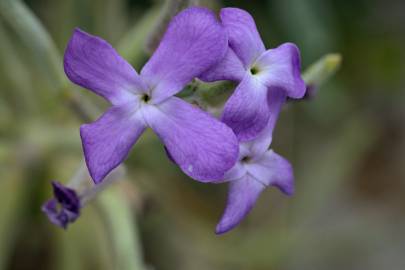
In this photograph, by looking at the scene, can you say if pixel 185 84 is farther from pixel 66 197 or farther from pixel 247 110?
pixel 66 197

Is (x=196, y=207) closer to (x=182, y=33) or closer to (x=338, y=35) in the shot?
(x=338, y=35)

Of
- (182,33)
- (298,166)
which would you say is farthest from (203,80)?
(298,166)

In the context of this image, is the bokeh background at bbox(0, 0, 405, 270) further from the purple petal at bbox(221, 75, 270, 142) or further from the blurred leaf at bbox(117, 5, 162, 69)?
the purple petal at bbox(221, 75, 270, 142)

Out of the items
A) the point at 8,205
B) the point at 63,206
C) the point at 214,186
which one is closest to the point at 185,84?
the point at 63,206

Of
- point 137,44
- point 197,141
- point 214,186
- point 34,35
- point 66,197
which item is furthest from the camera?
point 214,186

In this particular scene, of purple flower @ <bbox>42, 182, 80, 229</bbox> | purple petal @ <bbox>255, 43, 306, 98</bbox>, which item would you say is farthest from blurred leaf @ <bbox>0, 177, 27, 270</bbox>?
purple petal @ <bbox>255, 43, 306, 98</bbox>

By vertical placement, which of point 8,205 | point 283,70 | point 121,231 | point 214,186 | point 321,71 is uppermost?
point 283,70

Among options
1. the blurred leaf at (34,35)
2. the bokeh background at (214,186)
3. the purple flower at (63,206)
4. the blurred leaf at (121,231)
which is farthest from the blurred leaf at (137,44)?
the purple flower at (63,206)
